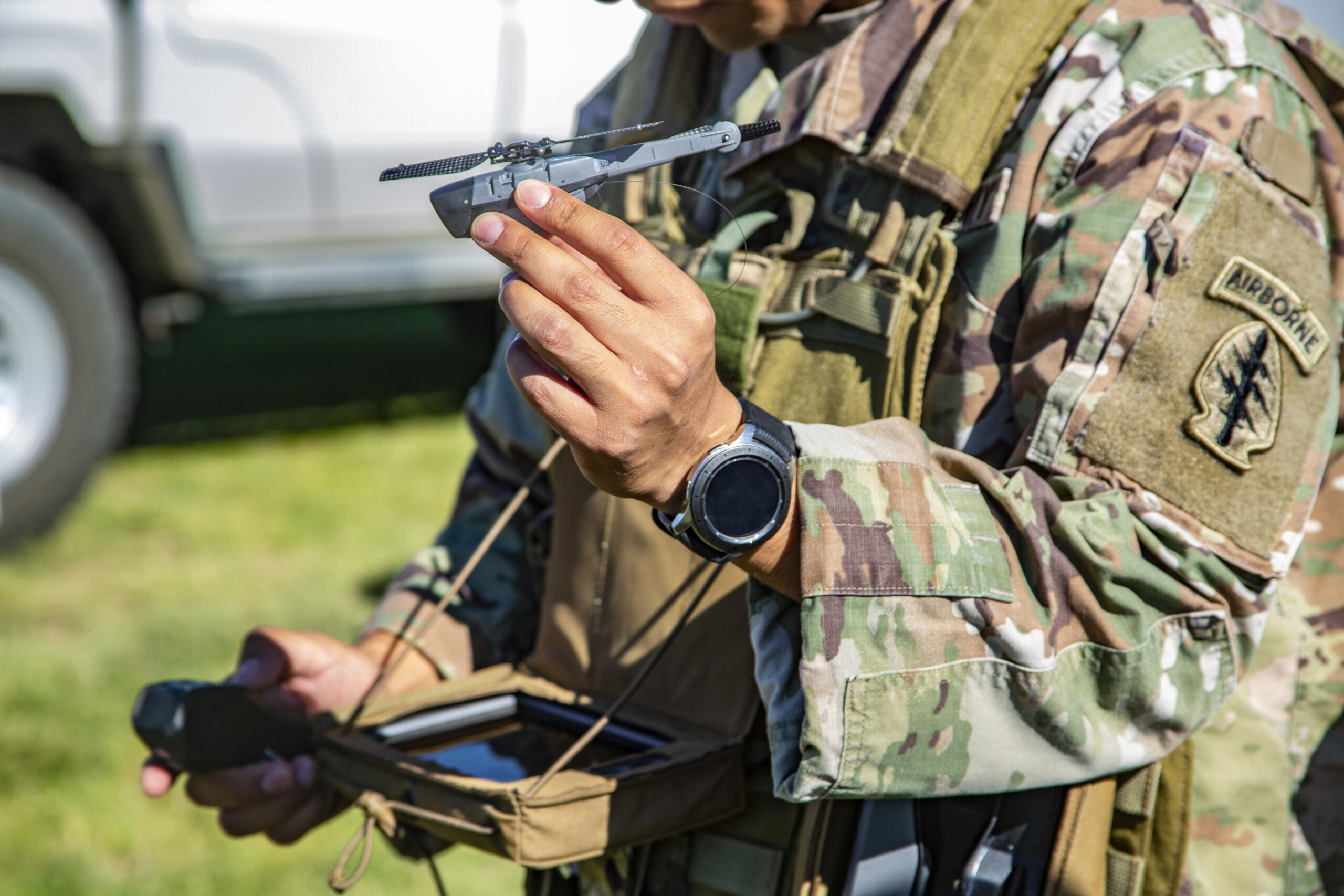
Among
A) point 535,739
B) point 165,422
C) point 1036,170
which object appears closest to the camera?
point 1036,170

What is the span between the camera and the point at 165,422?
5871 mm

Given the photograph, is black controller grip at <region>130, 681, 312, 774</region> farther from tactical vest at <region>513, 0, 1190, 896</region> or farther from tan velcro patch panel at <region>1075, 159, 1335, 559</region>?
tan velcro patch panel at <region>1075, 159, 1335, 559</region>

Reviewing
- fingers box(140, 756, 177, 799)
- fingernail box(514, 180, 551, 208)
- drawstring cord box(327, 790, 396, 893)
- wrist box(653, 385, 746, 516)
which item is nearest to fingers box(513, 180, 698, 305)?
fingernail box(514, 180, 551, 208)

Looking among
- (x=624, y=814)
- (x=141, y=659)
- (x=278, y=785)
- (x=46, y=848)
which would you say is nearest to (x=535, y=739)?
(x=624, y=814)

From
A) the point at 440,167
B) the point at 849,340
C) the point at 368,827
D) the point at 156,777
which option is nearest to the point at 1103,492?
the point at 849,340

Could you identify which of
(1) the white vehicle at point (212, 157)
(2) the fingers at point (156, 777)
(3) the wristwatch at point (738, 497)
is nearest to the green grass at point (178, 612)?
(1) the white vehicle at point (212, 157)

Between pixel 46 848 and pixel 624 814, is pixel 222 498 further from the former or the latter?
pixel 624 814

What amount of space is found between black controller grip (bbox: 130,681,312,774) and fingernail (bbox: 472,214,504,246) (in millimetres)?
768

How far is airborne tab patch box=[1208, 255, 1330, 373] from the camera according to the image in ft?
3.51

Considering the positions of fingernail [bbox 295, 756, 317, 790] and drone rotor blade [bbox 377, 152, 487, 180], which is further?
fingernail [bbox 295, 756, 317, 790]

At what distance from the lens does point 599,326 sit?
3.03ft

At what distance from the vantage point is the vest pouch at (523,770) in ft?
3.82

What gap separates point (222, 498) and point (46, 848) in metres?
2.26

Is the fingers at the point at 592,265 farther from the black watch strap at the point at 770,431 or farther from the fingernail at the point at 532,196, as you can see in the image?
the black watch strap at the point at 770,431
